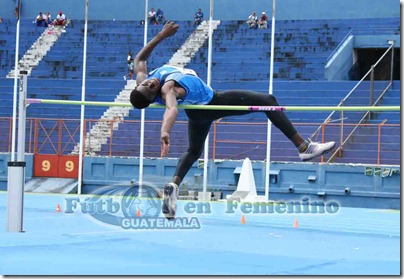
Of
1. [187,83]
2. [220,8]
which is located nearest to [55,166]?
[220,8]

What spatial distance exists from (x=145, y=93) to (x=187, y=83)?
462 millimetres

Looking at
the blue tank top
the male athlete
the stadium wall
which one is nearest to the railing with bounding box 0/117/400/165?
the stadium wall

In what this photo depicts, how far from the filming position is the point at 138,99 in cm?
893

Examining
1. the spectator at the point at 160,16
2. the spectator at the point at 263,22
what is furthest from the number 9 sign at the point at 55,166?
the spectator at the point at 160,16

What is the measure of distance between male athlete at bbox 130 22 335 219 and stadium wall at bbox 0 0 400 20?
768 inches

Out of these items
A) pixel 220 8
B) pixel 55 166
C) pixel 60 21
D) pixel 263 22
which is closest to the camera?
pixel 55 166

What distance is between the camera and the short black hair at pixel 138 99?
29.2ft

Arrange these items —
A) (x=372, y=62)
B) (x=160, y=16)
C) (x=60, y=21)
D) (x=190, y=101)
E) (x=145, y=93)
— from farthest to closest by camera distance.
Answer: (x=160, y=16) < (x=60, y=21) < (x=372, y=62) < (x=190, y=101) < (x=145, y=93)

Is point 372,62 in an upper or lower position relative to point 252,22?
lower

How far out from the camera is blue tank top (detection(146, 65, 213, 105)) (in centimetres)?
906

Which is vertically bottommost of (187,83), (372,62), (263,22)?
(187,83)

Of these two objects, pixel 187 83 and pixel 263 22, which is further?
pixel 263 22

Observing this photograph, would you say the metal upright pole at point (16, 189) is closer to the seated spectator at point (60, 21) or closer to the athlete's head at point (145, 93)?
the athlete's head at point (145, 93)

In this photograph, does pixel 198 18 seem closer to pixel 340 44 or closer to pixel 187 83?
pixel 340 44
